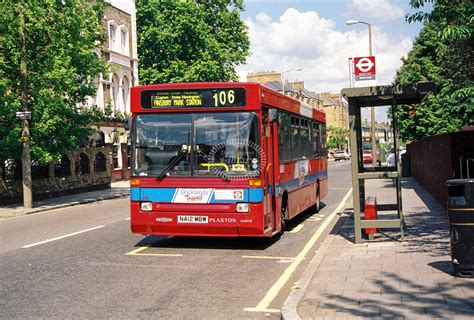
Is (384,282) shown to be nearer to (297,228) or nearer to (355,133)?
(355,133)

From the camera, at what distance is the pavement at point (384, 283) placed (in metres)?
5.86

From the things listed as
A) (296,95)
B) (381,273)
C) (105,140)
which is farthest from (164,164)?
(296,95)

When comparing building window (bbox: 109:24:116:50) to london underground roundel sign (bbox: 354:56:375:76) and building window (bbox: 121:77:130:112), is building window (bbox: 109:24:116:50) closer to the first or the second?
building window (bbox: 121:77:130:112)

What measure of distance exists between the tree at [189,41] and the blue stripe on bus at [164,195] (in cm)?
3335

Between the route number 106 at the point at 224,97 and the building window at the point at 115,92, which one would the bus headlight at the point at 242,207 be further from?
the building window at the point at 115,92

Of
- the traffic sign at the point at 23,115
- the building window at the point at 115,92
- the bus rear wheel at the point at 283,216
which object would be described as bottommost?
the bus rear wheel at the point at 283,216

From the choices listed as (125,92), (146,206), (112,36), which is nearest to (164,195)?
(146,206)

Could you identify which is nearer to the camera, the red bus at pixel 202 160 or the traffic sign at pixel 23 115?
the red bus at pixel 202 160

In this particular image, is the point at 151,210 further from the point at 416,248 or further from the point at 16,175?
the point at 16,175

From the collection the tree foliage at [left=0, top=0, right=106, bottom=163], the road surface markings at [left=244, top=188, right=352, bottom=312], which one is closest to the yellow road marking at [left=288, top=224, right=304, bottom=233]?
the road surface markings at [left=244, top=188, right=352, bottom=312]

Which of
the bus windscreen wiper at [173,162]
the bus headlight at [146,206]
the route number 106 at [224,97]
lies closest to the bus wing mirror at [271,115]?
the route number 106 at [224,97]

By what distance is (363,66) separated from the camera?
56.0 ft

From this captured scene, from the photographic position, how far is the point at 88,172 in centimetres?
3369

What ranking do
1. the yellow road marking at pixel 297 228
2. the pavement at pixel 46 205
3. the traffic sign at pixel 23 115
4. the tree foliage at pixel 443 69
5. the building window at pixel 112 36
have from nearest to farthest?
the tree foliage at pixel 443 69 < the yellow road marking at pixel 297 228 < the pavement at pixel 46 205 < the traffic sign at pixel 23 115 < the building window at pixel 112 36
